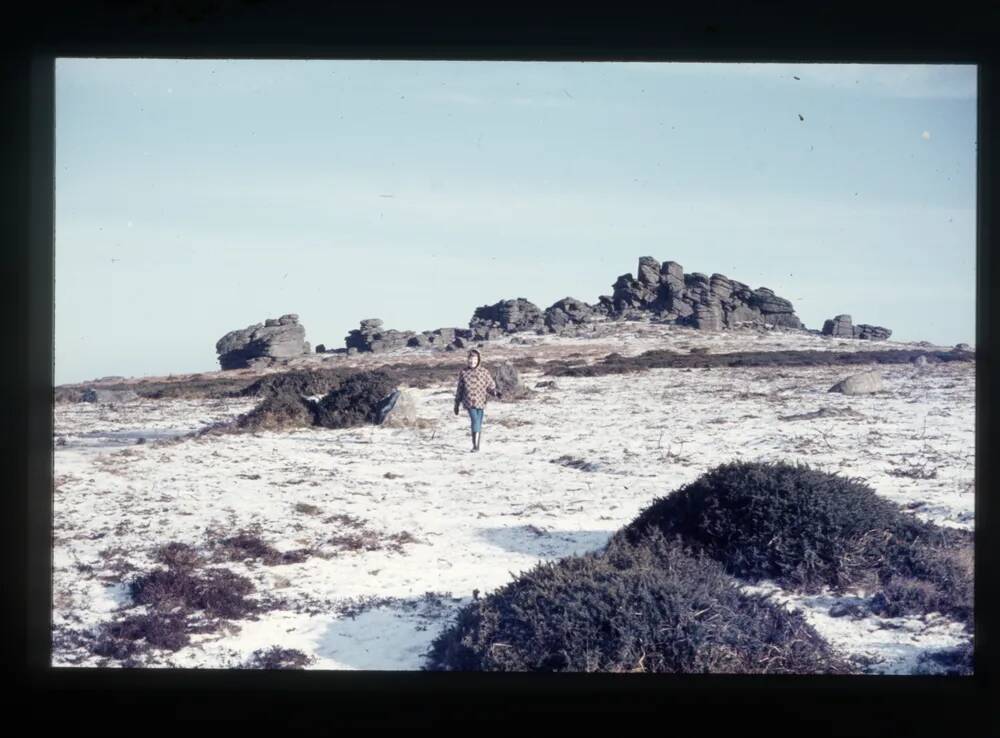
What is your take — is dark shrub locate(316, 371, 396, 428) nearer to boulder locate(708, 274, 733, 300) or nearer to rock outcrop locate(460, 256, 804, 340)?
rock outcrop locate(460, 256, 804, 340)

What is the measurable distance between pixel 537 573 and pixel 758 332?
3140 mm

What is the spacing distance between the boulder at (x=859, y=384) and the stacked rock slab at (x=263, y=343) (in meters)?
4.65

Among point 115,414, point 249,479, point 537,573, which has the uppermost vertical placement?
point 115,414

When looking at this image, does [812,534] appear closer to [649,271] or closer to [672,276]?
[672,276]

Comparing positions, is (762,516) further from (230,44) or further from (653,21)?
(230,44)

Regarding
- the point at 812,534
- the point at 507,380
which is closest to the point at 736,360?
the point at 812,534

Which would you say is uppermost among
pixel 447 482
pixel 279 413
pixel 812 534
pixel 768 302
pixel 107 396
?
pixel 768 302

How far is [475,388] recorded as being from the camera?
6.54 meters

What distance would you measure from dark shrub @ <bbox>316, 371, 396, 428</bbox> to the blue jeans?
3.07ft

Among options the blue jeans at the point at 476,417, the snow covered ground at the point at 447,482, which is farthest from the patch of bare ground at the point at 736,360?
the blue jeans at the point at 476,417

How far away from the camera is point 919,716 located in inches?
184

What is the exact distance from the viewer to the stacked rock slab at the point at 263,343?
6.30 meters

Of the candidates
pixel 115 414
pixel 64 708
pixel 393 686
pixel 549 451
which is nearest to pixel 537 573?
pixel 393 686

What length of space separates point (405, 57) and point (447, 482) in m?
3.26
